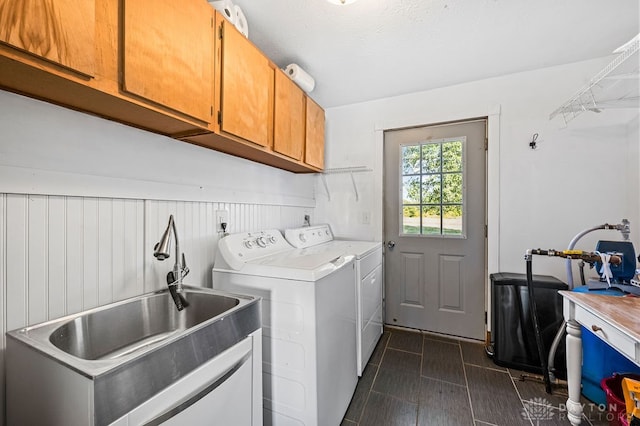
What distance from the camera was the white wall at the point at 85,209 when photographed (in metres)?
0.90

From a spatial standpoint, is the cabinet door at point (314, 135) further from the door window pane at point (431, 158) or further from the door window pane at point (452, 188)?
the door window pane at point (452, 188)

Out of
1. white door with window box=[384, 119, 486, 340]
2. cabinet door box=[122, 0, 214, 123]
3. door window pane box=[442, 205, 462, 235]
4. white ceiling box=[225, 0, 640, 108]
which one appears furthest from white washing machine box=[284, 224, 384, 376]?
white ceiling box=[225, 0, 640, 108]

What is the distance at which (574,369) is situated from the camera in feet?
4.68

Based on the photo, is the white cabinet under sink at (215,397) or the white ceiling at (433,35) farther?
the white ceiling at (433,35)

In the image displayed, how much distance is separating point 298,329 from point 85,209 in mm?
1087

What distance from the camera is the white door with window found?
2.43 meters

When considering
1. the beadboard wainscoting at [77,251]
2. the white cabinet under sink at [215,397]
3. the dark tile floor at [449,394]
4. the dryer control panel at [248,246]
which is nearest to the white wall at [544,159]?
the dark tile floor at [449,394]

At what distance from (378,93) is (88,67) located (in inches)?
94.2

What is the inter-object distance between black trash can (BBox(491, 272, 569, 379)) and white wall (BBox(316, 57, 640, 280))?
11.8 inches

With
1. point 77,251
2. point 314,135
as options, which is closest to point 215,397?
point 77,251

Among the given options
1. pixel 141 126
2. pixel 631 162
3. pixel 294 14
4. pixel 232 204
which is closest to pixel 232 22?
pixel 294 14

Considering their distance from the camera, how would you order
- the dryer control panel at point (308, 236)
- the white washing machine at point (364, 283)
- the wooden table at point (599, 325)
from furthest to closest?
the dryer control panel at point (308, 236), the white washing machine at point (364, 283), the wooden table at point (599, 325)

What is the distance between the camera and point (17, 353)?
2.63 ft

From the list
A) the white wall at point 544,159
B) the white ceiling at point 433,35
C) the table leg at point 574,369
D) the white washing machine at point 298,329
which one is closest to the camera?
the white washing machine at point 298,329
